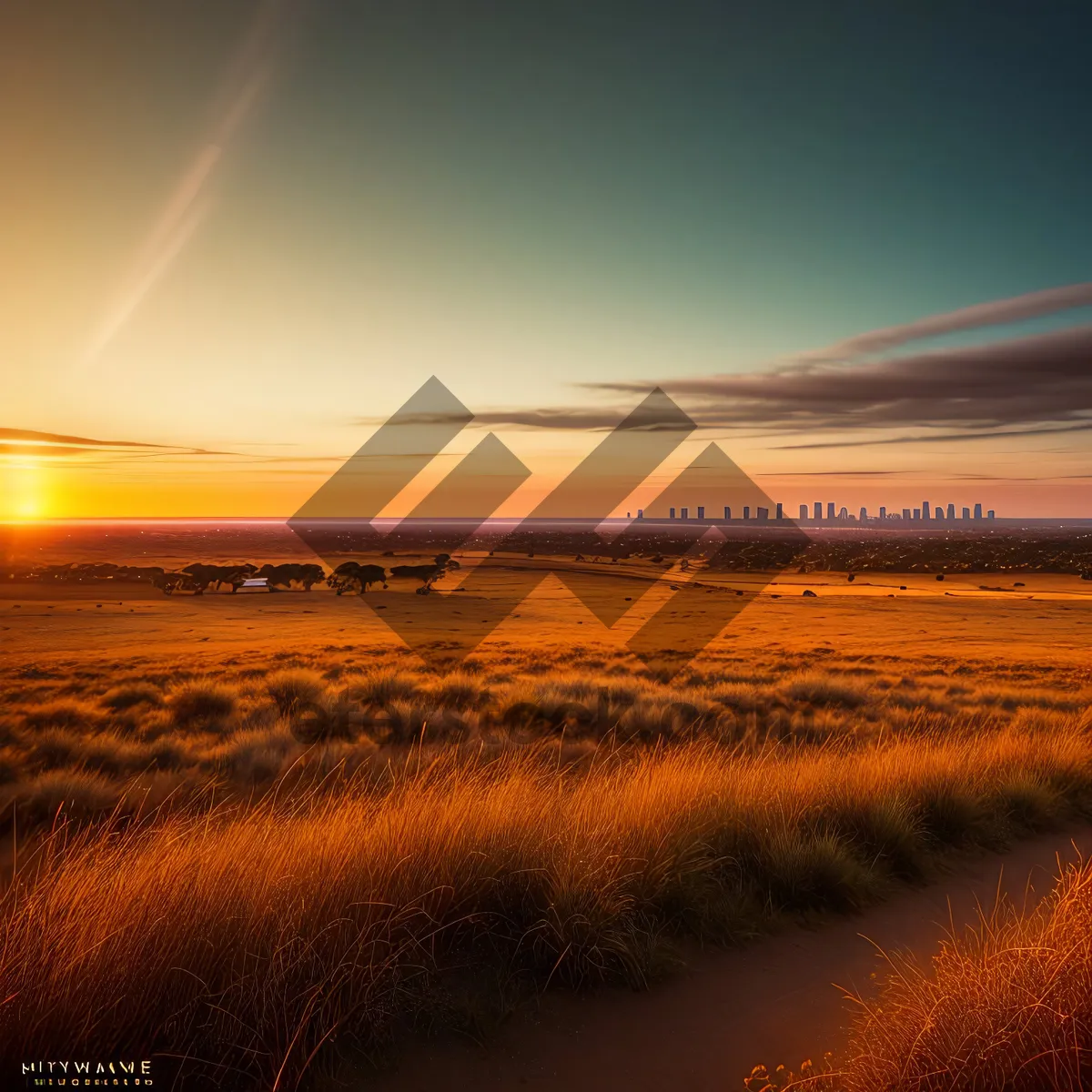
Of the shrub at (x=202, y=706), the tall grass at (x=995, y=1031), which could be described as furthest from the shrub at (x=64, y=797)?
the tall grass at (x=995, y=1031)

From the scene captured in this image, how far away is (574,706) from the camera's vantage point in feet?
48.1

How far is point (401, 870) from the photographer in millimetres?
4469

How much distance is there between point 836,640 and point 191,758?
92.3 feet

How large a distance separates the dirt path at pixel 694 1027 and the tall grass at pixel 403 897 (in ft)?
0.77

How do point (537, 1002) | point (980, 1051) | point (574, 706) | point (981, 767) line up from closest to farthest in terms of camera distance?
point (980, 1051), point (537, 1002), point (981, 767), point (574, 706)

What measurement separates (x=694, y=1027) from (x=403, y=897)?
182 cm

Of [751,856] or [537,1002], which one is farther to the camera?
[751,856]

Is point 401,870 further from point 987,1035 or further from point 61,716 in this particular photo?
point 61,716

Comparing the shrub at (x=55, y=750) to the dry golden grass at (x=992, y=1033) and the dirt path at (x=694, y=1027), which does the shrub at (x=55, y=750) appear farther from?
the dry golden grass at (x=992, y=1033)

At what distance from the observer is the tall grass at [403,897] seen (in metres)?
3.22

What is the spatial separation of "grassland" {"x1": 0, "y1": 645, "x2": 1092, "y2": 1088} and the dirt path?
0.66ft

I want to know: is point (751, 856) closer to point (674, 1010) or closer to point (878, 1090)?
point (674, 1010)

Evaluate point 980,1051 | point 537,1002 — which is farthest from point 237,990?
point 980,1051
